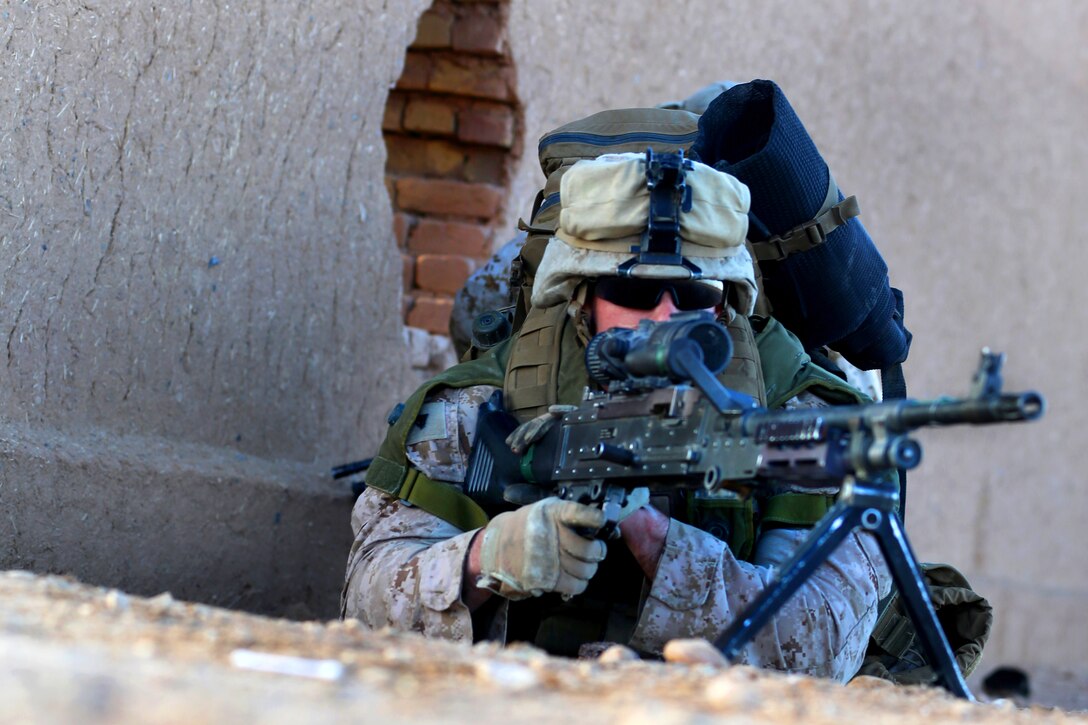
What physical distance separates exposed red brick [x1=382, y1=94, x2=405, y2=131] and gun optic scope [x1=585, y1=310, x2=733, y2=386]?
6.74 ft

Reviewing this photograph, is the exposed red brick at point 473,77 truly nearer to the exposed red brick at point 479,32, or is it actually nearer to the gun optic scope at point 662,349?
the exposed red brick at point 479,32

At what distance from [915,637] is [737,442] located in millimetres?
1132

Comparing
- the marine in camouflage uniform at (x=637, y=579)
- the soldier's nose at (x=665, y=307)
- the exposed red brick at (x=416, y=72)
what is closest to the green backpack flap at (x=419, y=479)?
the marine in camouflage uniform at (x=637, y=579)

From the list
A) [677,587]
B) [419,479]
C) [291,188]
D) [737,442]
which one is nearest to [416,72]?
[291,188]

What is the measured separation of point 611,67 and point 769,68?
2.42 ft

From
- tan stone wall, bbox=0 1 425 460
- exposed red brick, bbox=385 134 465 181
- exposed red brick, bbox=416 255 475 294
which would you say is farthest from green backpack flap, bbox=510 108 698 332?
exposed red brick, bbox=385 134 465 181

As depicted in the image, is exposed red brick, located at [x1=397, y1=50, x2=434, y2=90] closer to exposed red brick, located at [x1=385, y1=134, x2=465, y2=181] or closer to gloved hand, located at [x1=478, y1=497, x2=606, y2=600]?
exposed red brick, located at [x1=385, y1=134, x2=465, y2=181]

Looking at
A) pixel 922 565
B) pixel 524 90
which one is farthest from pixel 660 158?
pixel 524 90

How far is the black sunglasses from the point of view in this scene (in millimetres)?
2334

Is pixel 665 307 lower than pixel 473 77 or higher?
lower

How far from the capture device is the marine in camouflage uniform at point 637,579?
2.26m

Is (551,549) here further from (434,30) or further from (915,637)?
(434,30)

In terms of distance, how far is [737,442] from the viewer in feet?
5.90

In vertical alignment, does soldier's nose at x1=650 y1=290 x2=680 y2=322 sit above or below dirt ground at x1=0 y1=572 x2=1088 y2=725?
above
